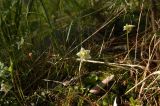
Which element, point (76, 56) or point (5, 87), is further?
point (76, 56)

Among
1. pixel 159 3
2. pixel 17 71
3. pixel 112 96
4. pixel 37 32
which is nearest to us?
pixel 112 96

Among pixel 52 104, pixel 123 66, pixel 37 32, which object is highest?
pixel 37 32

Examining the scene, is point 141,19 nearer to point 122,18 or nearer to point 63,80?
point 122,18

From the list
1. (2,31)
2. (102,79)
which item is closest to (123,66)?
(102,79)

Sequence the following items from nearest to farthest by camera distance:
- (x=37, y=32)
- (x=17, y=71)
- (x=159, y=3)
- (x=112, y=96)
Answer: (x=112, y=96), (x=17, y=71), (x=159, y=3), (x=37, y=32)

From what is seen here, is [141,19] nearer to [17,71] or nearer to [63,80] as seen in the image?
[63,80]

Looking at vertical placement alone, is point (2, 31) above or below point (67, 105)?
above

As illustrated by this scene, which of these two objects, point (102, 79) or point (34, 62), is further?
point (34, 62)
